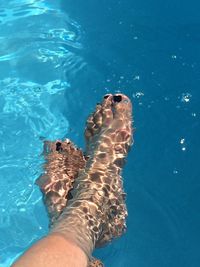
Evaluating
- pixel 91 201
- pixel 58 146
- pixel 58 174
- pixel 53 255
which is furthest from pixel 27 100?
pixel 53 255

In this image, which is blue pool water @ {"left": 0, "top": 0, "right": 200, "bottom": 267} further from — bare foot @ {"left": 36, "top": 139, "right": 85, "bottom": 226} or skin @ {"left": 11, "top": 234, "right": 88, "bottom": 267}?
skin @ {"left": 11, "top": 234, "right": 88, "bottom": 267}

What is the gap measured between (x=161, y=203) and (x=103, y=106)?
2.93 ft

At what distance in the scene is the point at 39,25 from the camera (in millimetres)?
4762

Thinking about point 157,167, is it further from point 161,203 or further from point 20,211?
point 20,211

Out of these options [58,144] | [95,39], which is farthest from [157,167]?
[95,39]

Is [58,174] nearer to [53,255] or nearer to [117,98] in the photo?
[117,98]

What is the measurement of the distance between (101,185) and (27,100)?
1708mm

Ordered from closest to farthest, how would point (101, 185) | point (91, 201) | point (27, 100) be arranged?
point (91, 201), point (101, 185), point (27, 100)

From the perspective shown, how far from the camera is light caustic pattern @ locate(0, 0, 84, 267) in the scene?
3908mm

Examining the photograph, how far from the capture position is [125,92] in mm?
3938

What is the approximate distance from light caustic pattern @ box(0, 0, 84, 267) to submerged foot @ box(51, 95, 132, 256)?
1.01 metres

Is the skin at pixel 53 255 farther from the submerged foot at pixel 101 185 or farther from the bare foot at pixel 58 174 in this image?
the bare foot at pixel 58 174

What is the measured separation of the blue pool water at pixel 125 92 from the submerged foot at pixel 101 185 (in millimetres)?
680

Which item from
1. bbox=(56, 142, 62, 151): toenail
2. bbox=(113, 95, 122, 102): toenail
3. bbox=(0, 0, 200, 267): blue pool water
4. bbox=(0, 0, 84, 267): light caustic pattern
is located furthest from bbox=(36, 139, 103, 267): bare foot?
bbox=(0, 0, 84, 267): light caustic pattern
